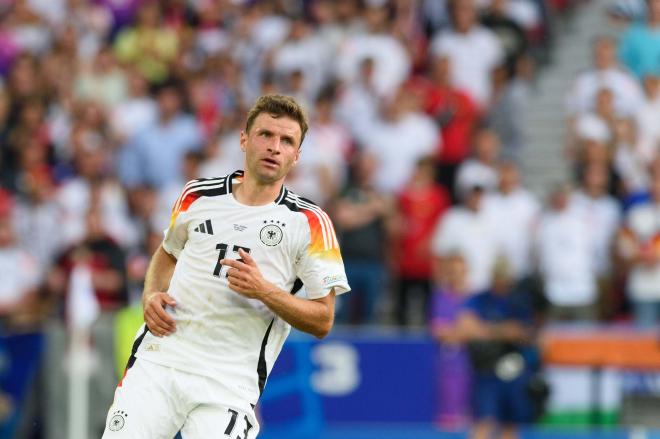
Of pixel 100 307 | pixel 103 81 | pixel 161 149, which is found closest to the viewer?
pixel 100 307

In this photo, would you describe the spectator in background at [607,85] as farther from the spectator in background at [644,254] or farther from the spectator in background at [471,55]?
the spectator in background at [644,254]

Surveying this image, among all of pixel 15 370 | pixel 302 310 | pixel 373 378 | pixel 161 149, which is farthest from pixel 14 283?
pixel 302 310

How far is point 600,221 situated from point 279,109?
821 centimetres

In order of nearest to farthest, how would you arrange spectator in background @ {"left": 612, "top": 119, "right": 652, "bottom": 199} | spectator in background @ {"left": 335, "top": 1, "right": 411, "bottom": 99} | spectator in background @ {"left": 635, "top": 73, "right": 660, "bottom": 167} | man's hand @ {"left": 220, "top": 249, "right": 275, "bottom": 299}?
man's hand @ {"left": 220, "top": 249, "right": 275, "bottom": 299} → spectator in background @ {"left": 612, "top": 119, "right": 652, "bottom": 199} → spectator in background @ {"left": 635, "top": 73, "right": 660, "bottom": 167} → spectator in background @ {"left": 335, "top": 1, "right": 411, "bottom": 99}

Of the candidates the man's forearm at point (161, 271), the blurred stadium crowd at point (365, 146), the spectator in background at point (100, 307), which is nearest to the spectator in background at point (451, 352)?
the blurred stadium crowd at point (365, 146)

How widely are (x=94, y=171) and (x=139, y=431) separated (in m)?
9.06

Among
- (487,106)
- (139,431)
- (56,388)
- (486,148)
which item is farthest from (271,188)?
(487,106)

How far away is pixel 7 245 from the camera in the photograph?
14617mm

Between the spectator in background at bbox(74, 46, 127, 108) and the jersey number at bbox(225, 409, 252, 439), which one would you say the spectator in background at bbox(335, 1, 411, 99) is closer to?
the spectator in background at bbox(74, 46, 127, 108)

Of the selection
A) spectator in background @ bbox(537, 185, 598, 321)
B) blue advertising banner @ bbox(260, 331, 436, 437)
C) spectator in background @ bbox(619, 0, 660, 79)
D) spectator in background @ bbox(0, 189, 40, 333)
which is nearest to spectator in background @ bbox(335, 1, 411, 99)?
spectator in background @ bbox(619, 0, 660, 79)

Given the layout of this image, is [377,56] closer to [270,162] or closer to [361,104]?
[361,104]

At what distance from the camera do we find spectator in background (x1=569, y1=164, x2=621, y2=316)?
1462 centimetres

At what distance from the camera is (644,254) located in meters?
14.1

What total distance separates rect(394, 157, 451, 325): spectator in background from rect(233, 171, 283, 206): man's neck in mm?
7913
